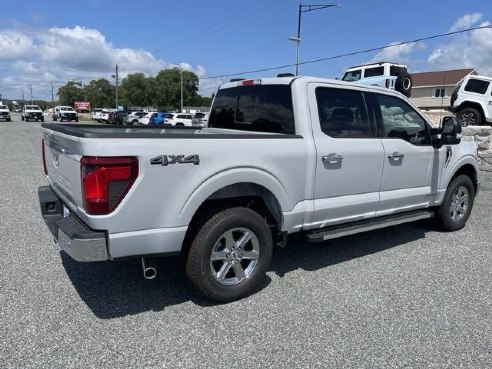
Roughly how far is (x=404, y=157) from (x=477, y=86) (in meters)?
13.8

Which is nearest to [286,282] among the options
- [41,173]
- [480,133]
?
[41,173]

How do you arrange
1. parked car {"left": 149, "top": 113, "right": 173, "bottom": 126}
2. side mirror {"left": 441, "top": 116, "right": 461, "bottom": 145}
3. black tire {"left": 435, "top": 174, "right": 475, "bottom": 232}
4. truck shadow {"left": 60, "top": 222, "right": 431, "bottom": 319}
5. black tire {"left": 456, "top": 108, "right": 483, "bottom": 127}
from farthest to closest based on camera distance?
parked car {"left": 149, "top": 113, "right": 173, "bottom": 126} → black tire {"left": 456, "top": 108, "right": 483, "bottom": 127} → black tire {"left": 435, "top": 174, "right": 475, "bottom": 232} → side mirror {"left": 441, "top": 116, "right": 461, "bottom": 145} → truck shadow {"left": 60, "top": 222, "right": 431, "bottom": 319}

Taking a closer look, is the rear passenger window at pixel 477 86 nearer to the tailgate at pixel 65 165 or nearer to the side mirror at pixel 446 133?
the side mirror at pixel 446 133

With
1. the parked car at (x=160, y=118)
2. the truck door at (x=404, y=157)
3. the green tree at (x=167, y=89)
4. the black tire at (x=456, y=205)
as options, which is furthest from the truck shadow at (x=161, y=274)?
the green tree at (x=167, y=89)

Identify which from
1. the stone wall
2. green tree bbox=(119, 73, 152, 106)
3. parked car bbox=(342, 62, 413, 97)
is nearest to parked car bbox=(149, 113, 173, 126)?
parked car bbox=(342, 62, 413, 97)

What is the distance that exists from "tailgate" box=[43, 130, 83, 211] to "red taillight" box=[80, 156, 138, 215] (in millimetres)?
163

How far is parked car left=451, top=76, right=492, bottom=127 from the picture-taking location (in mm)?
15781

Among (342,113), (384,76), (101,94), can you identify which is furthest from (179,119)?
(101,94)

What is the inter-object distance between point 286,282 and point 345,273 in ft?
2.23

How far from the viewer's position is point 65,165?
3398 millimetres

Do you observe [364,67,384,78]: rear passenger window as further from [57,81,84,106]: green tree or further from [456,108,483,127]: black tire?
[57,81,84,106]: green tree

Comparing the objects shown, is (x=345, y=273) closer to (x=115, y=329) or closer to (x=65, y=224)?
(x=115, y=329)

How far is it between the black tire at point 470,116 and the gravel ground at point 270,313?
42.3ft

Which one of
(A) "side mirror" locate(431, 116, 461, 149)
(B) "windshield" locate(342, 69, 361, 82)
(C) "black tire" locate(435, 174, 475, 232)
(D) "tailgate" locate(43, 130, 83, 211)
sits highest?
(B) "windshield" locate(342, 69, 361, 82)
